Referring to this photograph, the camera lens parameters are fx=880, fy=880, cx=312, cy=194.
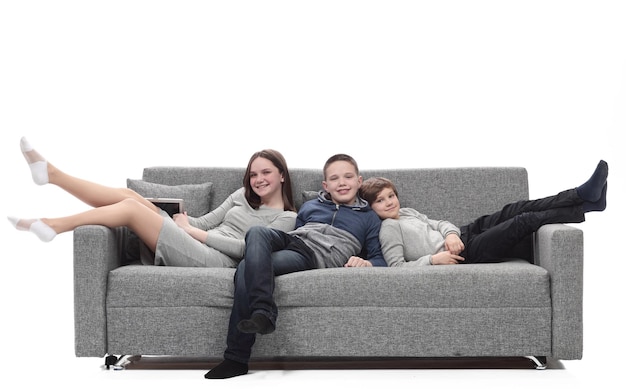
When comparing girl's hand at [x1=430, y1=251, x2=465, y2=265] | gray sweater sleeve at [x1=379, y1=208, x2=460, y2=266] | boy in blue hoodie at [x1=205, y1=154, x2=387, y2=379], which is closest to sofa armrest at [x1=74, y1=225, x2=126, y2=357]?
boy in blue hoodie at [x1=205, y1=154, x2=387, y2=379]

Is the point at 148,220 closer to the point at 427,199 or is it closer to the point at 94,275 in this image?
the point at 94,275

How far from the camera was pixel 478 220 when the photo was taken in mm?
4531

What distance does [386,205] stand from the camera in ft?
15.0

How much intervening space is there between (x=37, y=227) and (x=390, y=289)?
163 centimetres

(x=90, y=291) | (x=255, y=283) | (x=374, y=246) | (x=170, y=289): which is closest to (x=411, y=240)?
(x=374, y=246)

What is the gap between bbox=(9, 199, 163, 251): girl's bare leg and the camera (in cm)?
402

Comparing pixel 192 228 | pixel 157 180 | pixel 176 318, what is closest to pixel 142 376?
pixel 176 318

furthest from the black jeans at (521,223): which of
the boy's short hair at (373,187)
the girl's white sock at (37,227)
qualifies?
the girl's white sock at (37,227)

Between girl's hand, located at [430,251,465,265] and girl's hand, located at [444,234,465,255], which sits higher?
girl's hand, located at [444,234,465,255]

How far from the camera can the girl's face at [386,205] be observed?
4.55 metres

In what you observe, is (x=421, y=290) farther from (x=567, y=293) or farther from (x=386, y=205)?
(x=386, y=205)

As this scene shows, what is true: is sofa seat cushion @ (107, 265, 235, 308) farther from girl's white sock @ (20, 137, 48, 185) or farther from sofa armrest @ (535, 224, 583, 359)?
sofa armrest @ (535, 224, 583, 359)

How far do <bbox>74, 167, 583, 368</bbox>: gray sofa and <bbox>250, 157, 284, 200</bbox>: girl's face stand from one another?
2.58 ft

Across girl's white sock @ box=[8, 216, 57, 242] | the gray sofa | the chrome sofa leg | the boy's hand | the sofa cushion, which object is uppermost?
the sofa cushion
